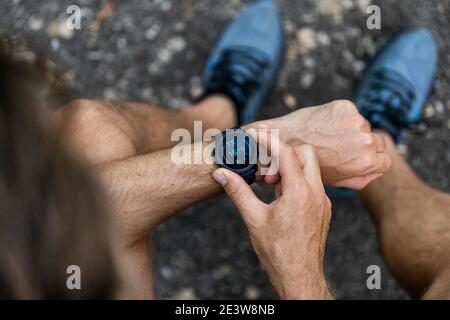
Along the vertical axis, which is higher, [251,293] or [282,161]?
[282,161]

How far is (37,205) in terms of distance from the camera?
5.00 ft

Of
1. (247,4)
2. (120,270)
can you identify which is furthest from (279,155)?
(247,4)

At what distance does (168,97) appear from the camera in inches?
128

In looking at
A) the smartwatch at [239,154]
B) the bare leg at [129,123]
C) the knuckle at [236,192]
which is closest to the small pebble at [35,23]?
the bare leg at [129,123]

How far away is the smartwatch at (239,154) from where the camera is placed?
2.13 meters

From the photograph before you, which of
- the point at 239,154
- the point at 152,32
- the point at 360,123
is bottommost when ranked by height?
the point at 239,154

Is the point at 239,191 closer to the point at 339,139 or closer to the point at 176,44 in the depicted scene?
the point at 339,139

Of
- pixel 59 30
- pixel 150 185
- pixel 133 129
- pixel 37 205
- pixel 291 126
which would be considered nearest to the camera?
pixel 37 205

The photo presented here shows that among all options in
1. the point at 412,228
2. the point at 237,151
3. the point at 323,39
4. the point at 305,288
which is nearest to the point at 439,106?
the point at 323,39

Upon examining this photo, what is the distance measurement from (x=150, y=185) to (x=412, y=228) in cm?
126

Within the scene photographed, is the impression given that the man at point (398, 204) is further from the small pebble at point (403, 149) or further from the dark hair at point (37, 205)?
the dark hair at point (37, 205)

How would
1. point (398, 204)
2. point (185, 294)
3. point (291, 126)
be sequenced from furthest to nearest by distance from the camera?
point (185, 294)
point (398, 204)
point (291, 126)

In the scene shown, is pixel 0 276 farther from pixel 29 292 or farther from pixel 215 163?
pixel 215 163

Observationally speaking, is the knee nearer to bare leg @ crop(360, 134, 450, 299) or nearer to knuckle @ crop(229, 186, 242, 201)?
knuckle @ crop(229, 186, 242, 201)
